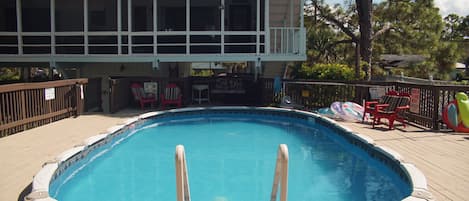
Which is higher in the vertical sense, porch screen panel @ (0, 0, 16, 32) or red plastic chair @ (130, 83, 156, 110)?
porch screen panel @ (0, 0, 16, 32)

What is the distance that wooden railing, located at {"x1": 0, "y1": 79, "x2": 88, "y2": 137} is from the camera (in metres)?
8.03

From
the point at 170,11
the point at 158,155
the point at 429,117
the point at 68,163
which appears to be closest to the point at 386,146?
the point at 429,117

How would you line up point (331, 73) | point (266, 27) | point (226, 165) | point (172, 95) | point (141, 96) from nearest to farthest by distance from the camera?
point (226, 165)
point (266, 27)
point (141, 96)
point (172, 95)
point (331, 73)

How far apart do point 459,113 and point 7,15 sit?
15454 millimetres

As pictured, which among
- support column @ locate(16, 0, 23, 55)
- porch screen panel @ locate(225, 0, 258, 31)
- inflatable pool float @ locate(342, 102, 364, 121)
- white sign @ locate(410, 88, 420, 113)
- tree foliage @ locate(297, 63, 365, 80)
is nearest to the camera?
white sign @ locate(410, 88, 420, 113)

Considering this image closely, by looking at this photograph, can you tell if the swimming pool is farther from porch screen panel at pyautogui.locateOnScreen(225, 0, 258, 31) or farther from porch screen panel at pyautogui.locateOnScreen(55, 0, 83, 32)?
porch screen panel at pyautogui.locateOnScreen(55, 0, 83, 32)

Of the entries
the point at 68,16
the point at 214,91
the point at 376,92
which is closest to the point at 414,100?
the point at 376,92

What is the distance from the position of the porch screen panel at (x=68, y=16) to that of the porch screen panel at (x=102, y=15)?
0.44 meters

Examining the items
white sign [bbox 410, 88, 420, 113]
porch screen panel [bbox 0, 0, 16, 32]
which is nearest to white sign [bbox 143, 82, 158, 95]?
porch screen panel [bbox 0, 0, 16, 32]

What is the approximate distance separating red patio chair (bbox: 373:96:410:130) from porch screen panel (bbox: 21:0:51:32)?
40.3 ft

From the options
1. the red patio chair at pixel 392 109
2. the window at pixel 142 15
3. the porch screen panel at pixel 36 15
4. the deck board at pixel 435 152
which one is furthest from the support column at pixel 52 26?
the red patio chair at pixel 392 109

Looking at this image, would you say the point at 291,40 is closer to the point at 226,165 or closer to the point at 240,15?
the point at 240,15

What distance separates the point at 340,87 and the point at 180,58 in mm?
5557

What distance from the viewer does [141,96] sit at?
13422 millimetres
